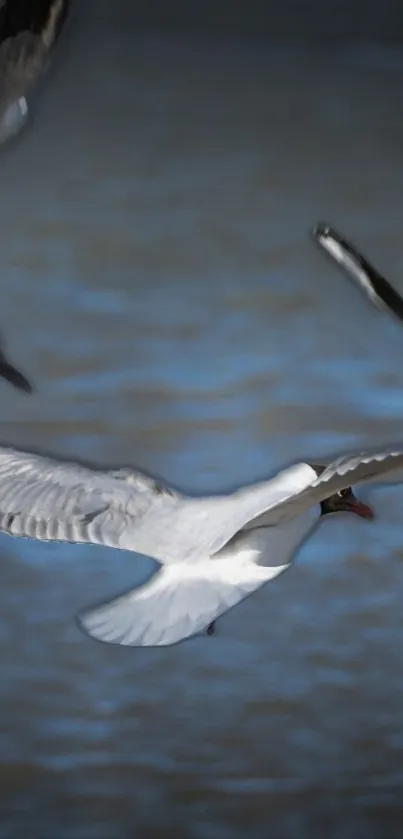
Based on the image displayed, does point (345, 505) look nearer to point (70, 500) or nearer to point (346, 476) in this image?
point (346, 476)

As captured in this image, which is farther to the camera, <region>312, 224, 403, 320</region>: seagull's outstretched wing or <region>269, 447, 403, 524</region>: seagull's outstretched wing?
<region>312, 224, 403, 320</region>: seagull's outstretched wing

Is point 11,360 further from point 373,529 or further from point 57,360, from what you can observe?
point 373,529

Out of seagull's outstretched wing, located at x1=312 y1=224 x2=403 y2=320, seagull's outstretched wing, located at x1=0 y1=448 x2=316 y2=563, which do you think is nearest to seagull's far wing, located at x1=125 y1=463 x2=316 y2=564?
seagull's outstretched wing, located at x1=0 y1=448 x2=316 y2=563

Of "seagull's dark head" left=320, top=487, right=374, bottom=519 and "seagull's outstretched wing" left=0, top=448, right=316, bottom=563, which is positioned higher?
"seagull's outstretched wing" left=0, top=448, right=316, bottom=563

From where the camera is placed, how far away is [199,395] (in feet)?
5.01

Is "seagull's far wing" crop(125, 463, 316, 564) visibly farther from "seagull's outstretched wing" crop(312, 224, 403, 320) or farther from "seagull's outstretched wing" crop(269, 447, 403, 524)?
"seagull's outstretched wing" crop(312, 224, 403, 320)

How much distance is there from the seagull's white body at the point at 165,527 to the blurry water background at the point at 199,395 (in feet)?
0.08

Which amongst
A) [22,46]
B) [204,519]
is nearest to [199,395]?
[204,519]

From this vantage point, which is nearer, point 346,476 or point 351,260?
point 346,476

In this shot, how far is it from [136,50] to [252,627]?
0.77 meters

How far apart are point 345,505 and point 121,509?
29 centimetres

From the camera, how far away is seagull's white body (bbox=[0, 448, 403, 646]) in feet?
4.88

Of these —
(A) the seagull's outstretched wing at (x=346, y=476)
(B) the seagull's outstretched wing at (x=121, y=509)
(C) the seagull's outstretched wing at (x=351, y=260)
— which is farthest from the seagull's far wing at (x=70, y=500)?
(C) the seagull's outstretched wing at (x=351, y=260)

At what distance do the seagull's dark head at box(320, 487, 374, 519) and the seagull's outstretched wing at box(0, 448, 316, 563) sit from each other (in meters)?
0.04
